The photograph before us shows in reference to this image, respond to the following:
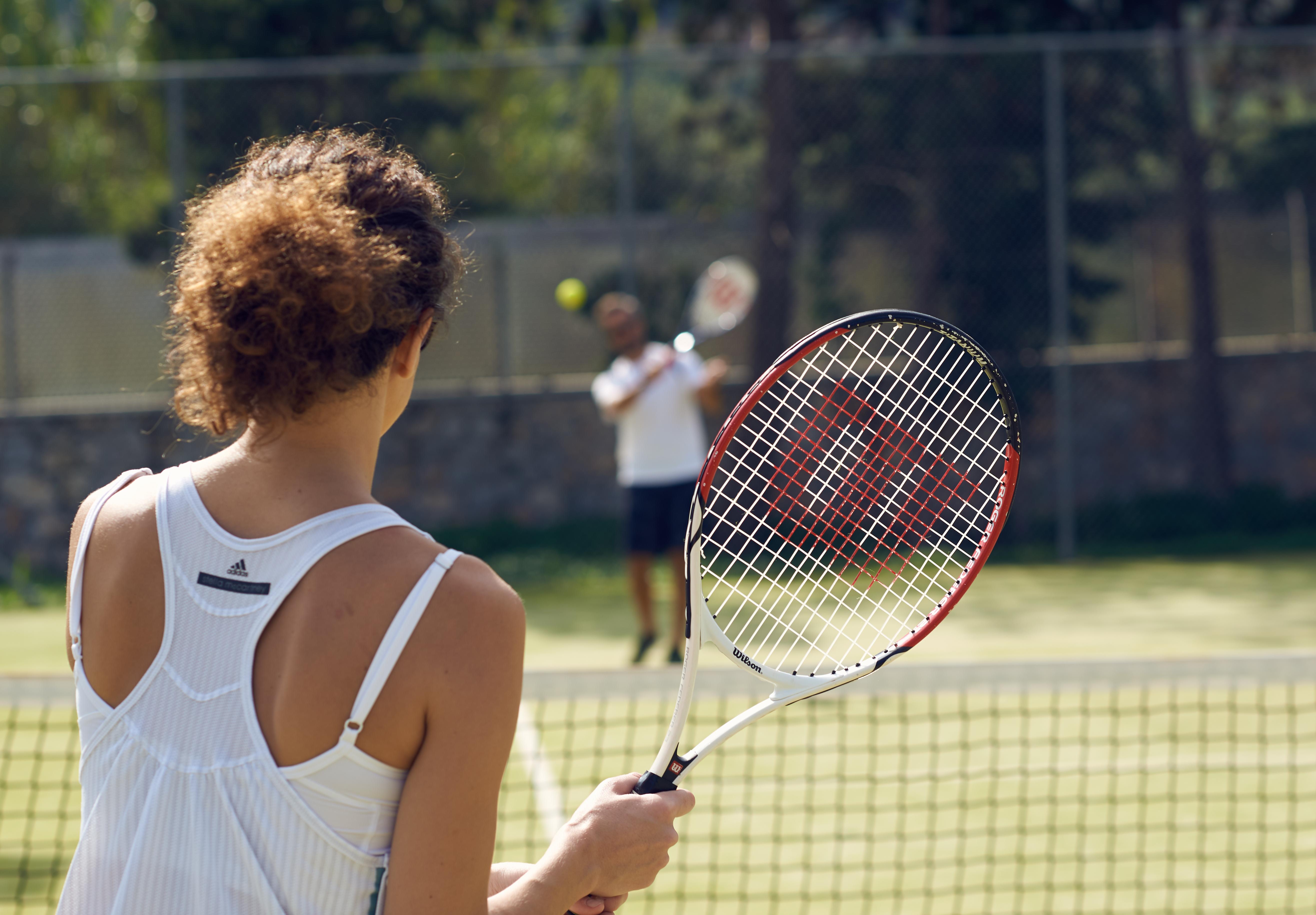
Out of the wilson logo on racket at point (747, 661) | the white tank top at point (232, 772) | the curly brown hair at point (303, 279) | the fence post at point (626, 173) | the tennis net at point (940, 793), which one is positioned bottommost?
the tennis net at point (940, 793)

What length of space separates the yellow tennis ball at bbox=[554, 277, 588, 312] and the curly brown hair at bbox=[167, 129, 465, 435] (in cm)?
642

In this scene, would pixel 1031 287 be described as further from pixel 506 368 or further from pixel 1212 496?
pixel 506 368

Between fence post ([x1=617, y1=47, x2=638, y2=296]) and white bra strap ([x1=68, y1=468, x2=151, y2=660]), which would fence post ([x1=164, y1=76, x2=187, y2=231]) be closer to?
fence post ([x1=617, y1=47, x2=638, y2=296])

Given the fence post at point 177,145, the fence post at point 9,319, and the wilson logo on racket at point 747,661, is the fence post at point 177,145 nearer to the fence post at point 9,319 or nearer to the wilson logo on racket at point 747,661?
the fence post at point 9,319

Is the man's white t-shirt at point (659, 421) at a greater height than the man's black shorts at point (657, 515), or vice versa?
the man's white t-shirt at point (659, 421)

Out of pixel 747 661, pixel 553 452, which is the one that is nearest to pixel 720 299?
pixel 553 452

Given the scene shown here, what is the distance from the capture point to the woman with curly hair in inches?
40.8

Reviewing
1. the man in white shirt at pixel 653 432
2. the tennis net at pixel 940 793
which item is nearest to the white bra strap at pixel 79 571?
the tennis net at pixel 940 793

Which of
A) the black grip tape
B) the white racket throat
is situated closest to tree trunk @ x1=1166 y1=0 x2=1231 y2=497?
the white racket throat

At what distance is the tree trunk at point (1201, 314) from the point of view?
9.12 meters

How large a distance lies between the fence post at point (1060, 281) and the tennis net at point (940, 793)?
3693 mm

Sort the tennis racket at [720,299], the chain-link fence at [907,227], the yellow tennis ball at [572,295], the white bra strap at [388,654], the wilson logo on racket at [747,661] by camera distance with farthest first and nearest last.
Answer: the chain-link fence at [907,227], the yellow tennis ball at [572,295], the tennis racket at [720,299], the wilson logo on racket at [747,661], the white bra strap at [388,654]

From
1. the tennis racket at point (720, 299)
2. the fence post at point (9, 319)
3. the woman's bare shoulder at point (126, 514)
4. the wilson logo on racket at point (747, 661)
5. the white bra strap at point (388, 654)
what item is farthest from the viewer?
the fence post at point (9, 319)

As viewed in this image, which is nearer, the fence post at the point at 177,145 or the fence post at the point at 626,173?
the fence post at the point at 177,145
